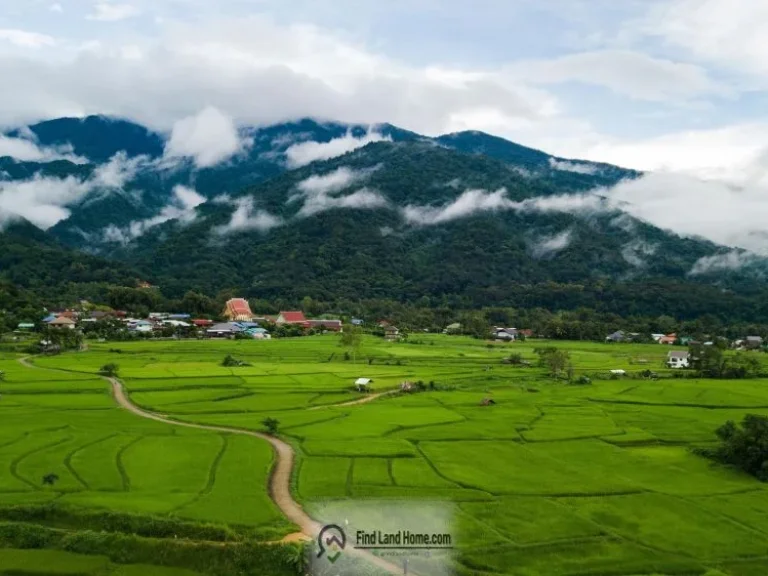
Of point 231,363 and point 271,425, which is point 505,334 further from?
point 271,425

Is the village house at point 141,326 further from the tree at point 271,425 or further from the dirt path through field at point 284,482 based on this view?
the tree at point 271,425

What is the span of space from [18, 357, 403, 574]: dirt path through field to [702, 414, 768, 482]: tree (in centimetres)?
2247

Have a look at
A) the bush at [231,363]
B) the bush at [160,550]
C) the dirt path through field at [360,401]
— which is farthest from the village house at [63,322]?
the bush at [160,550]

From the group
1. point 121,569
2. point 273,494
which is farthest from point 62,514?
point 273,494

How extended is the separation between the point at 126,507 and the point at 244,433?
47.3 feet

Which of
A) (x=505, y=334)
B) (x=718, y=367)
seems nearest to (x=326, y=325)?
(x=505, y=334)

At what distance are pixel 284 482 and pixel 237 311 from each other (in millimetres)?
97359

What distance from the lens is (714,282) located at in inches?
7539

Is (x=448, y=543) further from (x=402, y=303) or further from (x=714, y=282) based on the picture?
(x=714, y=282)

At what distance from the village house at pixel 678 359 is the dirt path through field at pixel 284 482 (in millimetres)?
58036

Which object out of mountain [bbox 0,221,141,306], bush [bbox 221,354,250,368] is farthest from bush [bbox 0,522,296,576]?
mountain [bbox 0,221,141,306]

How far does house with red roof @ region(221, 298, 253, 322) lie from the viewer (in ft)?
409

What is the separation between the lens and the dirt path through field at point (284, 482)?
23.5 metres

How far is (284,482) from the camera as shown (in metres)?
Answer: 31.3
